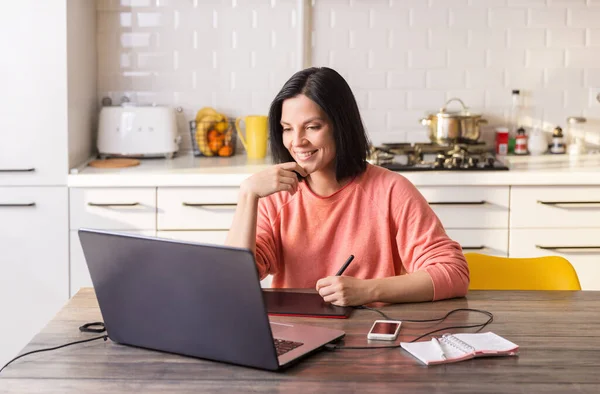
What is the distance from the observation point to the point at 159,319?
1.67m

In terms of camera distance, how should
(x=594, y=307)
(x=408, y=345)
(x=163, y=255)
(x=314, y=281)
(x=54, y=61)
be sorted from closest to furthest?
(x=163, y=255), (x=408, y=345), (x=594, y=307), (x=314, y=281), (x=54, y=61)

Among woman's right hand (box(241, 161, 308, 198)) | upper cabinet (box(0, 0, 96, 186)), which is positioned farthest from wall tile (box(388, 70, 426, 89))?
woman's right hand (box(241, 161, 308, 198))

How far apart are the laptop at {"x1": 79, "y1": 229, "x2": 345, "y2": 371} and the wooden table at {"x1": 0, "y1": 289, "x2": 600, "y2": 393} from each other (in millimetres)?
27

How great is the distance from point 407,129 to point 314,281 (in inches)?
83.6

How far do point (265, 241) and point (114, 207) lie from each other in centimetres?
147

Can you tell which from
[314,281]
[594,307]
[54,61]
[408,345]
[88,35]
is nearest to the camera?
[408,345]

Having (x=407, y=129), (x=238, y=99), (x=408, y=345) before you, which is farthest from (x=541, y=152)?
(x=408, y=345)

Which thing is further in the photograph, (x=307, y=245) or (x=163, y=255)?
(x=307, y=245)

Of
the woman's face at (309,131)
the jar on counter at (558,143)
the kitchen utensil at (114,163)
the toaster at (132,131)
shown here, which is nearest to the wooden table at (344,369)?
the woman's face at (309,131)

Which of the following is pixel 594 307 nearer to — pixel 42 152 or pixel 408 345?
pixel 408 345

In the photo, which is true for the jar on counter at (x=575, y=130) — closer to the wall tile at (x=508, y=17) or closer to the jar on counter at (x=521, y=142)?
the jar on counter at (x=521, y=142)

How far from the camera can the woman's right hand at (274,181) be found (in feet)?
7.39

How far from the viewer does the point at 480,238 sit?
371 cm

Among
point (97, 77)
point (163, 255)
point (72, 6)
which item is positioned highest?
point (72, 6)
